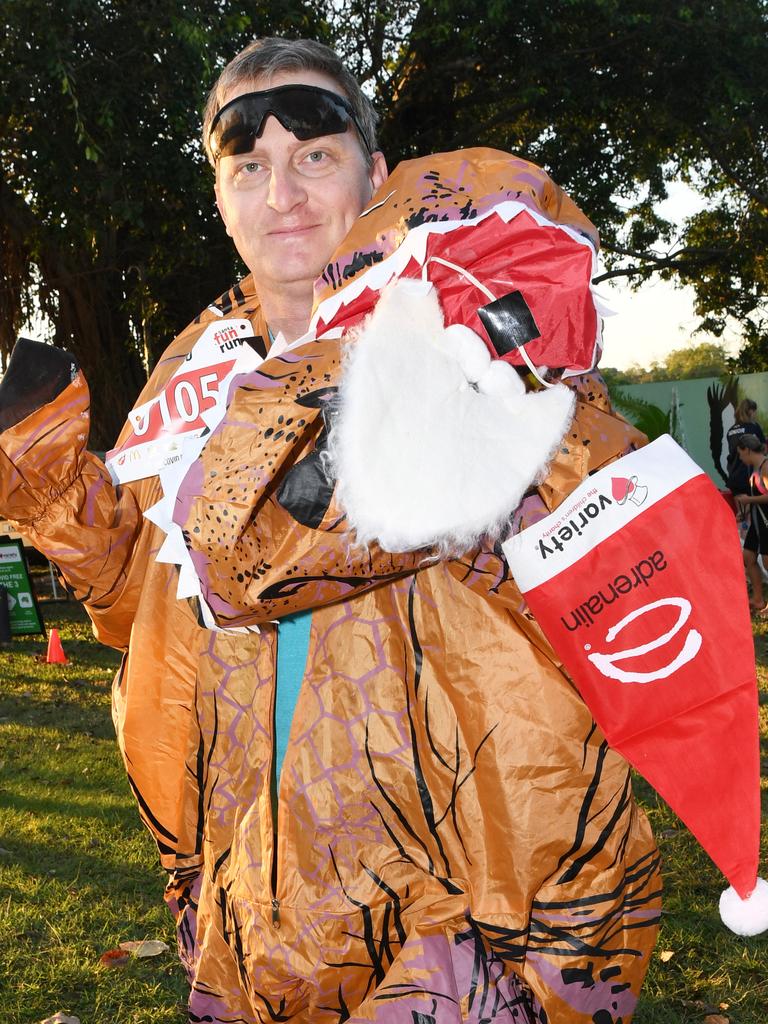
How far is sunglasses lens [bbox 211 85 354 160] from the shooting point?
1.61m

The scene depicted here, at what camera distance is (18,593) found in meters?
9.86

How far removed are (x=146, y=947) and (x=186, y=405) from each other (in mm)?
2986

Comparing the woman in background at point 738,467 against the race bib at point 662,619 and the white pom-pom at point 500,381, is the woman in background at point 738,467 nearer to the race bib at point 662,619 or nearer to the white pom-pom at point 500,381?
the race bib at point 662,619

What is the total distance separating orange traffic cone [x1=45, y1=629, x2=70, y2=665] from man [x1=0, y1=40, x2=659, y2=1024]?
776 centimetres

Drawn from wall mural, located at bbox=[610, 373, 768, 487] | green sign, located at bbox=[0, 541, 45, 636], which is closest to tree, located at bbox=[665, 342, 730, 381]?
→ wall mural, located at bbox=[610, 373, 768, 487]

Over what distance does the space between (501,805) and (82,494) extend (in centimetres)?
87

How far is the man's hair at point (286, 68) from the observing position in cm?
169

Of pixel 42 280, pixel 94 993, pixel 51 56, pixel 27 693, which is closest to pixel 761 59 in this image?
pixel 51 56

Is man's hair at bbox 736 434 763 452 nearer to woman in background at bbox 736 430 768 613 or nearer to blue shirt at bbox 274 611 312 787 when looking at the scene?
woman in background at bbox 736 430 768 613

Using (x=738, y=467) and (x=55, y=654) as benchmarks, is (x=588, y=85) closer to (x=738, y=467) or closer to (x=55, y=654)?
(x=738, y=467)

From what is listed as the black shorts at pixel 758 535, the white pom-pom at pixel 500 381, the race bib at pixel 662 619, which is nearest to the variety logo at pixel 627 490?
the race bib at pixel 662 619

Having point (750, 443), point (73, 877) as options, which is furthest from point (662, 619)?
point (750, 443)

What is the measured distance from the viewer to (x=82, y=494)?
1723 mm

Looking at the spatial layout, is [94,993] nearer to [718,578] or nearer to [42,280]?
[718,578]
